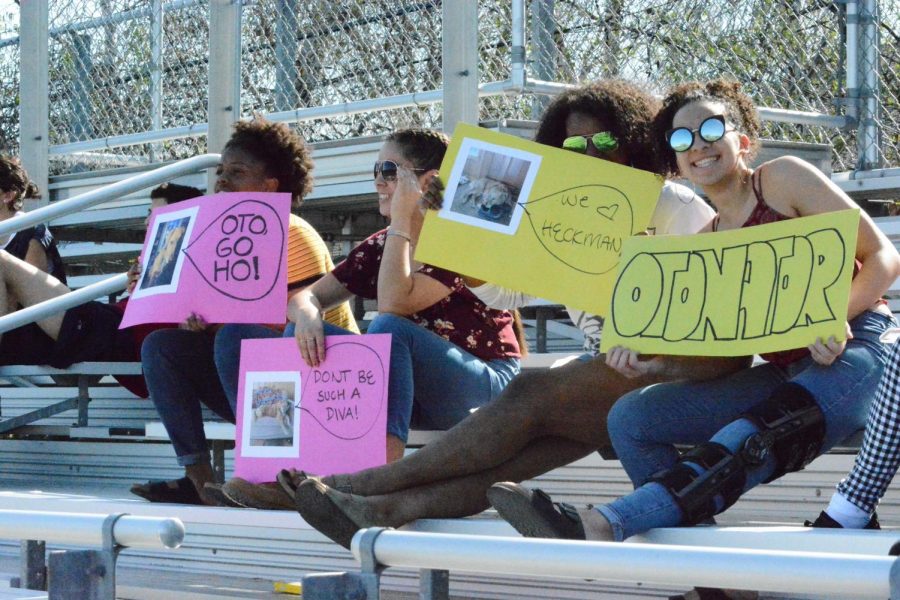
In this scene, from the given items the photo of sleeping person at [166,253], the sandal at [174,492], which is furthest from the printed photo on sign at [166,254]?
the sandal at [174,492]

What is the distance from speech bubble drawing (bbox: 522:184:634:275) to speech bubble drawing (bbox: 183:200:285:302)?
0.87m

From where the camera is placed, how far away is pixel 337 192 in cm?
559

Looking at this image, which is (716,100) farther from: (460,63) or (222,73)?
(222,73)

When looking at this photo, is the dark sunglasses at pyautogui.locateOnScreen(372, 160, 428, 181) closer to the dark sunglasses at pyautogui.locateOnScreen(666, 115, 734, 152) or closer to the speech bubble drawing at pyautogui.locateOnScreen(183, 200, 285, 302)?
the speech bubble drawing at pyautogui.locateOnScreen(183, 200, 285, 302)

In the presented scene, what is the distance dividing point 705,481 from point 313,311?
1.37m

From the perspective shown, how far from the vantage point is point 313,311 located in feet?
12.6

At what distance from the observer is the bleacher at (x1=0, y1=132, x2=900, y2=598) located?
363 cm

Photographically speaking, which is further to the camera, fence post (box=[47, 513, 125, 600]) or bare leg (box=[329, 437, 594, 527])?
bare leg (box=[329, 437, 594, 527])

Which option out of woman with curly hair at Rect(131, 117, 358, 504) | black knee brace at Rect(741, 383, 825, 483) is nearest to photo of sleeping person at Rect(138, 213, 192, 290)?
woman with curly hair at Rect(131, 117, 358, 504)

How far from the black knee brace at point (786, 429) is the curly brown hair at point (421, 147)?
49.4 inches

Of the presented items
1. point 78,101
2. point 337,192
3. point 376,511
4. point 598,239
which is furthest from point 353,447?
point 78,101

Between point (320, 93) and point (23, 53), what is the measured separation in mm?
1787

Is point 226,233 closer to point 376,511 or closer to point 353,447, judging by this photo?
point 353,447

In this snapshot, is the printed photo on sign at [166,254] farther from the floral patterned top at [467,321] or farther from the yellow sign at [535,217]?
the yellow sign at [535,217]
